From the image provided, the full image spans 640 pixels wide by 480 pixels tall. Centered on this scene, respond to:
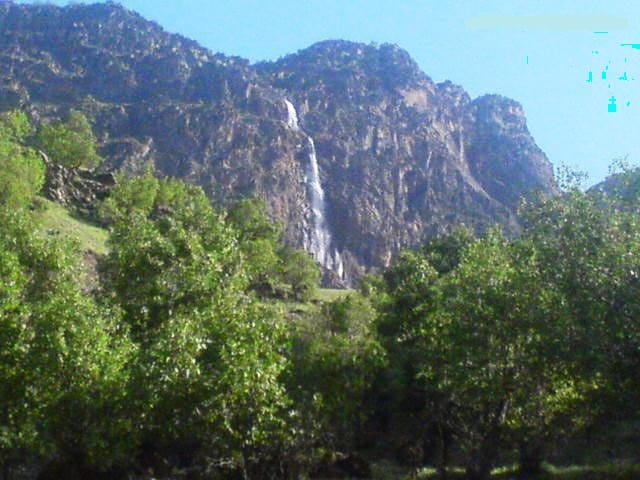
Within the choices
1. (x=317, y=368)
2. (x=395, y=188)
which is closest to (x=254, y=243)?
(x=317, y=368)

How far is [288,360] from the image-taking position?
81.3 feet

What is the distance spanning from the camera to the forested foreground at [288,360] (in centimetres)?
2086

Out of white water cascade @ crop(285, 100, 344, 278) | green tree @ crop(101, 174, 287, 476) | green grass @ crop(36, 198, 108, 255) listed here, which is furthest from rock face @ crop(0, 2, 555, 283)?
green tree @ crop(101, 174, 287, 476)

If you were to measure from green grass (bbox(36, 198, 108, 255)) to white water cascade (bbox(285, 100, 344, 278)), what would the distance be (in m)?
73.9

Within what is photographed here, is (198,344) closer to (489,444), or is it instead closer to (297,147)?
(489,444)

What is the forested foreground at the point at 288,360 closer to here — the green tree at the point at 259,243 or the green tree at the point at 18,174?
the green tree at the point at 18,174

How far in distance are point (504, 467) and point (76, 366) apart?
1913 centimetres

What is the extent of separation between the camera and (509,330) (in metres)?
22.9

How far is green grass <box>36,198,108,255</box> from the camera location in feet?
197

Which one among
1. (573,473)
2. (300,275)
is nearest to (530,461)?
(573,473)

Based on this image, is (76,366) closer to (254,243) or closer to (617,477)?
(617,477)

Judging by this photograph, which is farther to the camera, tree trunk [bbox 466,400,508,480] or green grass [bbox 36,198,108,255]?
green grass [bbox 36,198,108,255]

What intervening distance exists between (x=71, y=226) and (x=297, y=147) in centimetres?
9968

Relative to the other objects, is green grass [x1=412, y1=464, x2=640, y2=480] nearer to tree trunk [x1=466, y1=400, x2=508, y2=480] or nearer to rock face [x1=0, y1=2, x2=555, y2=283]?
tree trunk [x1=466, y1=400, x2=508, y2=480]
